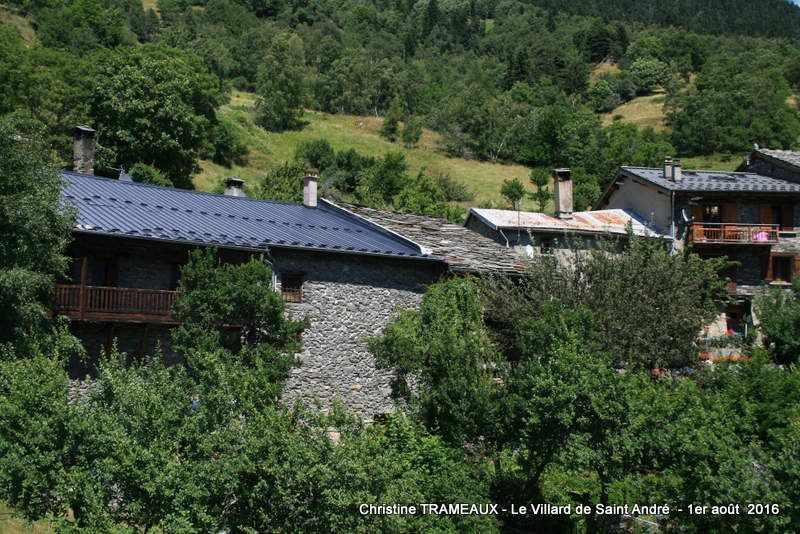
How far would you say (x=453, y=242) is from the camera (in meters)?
31.9

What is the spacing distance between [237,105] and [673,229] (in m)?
52.9

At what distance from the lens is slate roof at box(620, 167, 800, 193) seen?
40.0m

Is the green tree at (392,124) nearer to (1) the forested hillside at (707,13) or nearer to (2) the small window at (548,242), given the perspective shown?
(2) the small window at (548,242)

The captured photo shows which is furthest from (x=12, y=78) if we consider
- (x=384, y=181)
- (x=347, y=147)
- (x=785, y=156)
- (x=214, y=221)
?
(x=785, y=156)

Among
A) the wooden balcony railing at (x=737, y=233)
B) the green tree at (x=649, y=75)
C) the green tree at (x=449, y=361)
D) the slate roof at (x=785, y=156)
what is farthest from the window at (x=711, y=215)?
the green tree at (x=649, y=75)

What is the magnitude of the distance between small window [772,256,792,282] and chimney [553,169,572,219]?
422 inches

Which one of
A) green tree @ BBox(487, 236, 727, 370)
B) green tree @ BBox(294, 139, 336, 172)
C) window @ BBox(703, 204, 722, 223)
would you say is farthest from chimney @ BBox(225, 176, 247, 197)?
green tree @ BBox(294, 139, 336, 172)

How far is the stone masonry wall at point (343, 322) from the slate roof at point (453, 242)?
265 cm

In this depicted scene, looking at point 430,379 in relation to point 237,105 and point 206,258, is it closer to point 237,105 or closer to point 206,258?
point 206,258

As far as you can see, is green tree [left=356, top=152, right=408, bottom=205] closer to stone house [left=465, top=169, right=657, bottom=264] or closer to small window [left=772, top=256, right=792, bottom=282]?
stone house [left=465, top=169, right=657, bottom=264]

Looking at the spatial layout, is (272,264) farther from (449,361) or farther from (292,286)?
(449,361)

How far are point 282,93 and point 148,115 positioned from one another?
98.2 ft

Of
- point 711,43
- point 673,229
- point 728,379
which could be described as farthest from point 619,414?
point 711,43

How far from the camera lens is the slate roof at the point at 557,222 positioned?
34.3m
